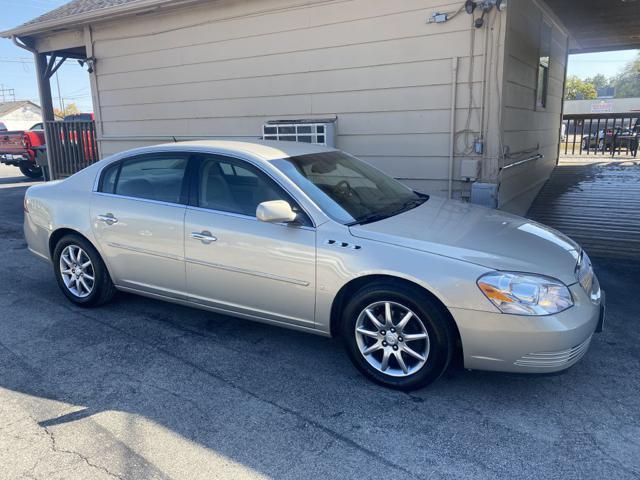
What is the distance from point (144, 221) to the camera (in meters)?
4.20

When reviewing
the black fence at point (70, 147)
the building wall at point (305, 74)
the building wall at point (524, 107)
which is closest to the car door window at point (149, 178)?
the building wall at point (305, 74)

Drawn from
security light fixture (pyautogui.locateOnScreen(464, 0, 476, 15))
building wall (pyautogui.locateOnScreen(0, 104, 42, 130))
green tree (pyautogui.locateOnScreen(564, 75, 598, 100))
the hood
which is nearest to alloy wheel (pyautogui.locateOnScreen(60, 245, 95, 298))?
the hood

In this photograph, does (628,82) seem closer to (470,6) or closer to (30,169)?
(30,169)

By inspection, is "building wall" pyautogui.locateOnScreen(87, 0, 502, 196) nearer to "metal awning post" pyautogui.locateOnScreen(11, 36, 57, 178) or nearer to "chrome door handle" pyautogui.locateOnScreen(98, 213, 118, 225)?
"metal awning post" pyautogui.locateOnScreen(11, 36, 57, 178)

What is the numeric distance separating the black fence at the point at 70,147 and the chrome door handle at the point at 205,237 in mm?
7756

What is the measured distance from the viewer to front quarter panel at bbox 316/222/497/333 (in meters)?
3.07

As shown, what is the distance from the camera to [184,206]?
4.07m

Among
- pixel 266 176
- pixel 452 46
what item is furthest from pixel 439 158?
pixel 266 176

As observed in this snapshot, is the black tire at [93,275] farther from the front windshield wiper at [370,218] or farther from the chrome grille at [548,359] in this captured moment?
the chrome grille at [548,359]

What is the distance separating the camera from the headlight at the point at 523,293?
9.82ft

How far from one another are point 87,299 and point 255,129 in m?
4.32

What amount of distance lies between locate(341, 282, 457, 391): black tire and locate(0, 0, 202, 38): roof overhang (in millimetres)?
6493

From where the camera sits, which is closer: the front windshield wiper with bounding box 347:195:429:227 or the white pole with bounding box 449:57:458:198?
the front windshield wiper with bounding box 347:195:429:227

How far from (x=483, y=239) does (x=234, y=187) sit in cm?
182
